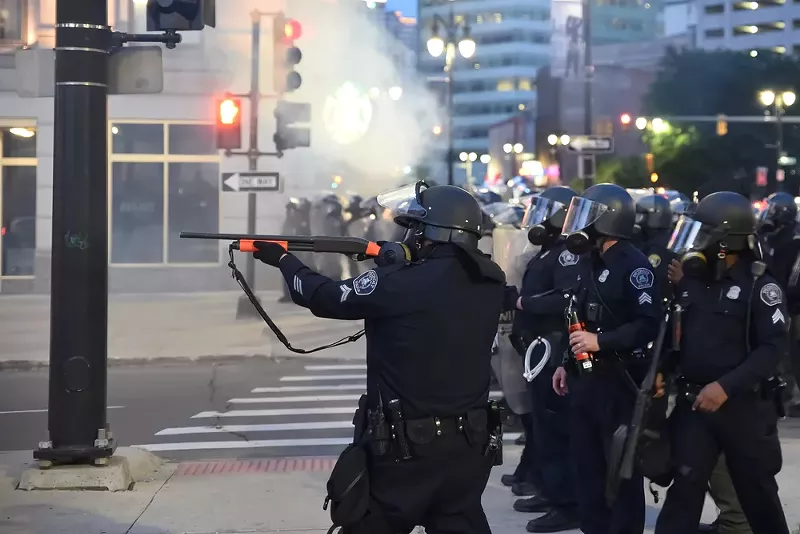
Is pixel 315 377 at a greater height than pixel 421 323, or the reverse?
pixel 421 323

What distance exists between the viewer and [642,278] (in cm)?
500

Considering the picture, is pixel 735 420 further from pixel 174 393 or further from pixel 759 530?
pixel 174 393

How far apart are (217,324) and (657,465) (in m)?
12.1

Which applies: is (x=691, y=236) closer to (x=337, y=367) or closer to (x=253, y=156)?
(x=337, y=367)

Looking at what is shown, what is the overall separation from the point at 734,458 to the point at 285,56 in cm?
1215

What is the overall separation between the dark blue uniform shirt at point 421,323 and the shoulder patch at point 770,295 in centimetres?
136

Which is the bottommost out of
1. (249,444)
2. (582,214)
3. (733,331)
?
(249,444)

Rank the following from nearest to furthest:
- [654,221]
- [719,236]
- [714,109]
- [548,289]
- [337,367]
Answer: [719,236], [548,289], [654,221], [337,367], [714,109]

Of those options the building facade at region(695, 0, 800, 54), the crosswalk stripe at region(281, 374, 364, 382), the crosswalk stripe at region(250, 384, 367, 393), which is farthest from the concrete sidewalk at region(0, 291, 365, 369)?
the building facade at region(695, 0, 800, 54)

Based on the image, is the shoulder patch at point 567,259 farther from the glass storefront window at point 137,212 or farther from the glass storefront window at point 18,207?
the glass storefront window at point 18,207

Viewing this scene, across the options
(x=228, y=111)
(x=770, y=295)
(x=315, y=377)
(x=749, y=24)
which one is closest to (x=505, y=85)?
(x=749, y=24)

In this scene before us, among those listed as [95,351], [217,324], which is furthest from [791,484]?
[217,324]

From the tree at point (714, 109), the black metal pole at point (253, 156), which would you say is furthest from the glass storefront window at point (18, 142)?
the tree at point (714, 109)

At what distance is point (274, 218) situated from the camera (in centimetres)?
2067
